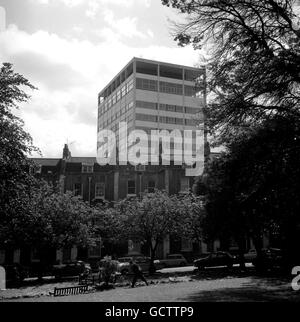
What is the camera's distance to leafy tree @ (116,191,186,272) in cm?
3428

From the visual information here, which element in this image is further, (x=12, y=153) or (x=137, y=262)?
(x=137, y=262)

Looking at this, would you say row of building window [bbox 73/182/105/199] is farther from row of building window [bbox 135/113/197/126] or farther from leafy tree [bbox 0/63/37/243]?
row of building window [bbox 135/113/197/126]

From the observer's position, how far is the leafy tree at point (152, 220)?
34275 mm

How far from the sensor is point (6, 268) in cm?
A: 3158

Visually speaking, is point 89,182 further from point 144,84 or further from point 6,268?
point 144,84

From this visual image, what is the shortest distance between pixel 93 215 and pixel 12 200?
21.4 meters

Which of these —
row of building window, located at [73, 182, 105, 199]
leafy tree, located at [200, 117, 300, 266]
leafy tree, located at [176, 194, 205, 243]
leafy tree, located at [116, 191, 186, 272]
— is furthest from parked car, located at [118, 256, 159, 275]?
leafy tree, located at [200, 117, 300, 266]

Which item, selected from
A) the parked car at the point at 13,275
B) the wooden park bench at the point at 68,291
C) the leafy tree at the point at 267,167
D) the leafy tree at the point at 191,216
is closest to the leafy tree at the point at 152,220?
the leafy tree at the point at 191,216

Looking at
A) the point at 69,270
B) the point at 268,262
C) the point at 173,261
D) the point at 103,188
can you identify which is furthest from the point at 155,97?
the point at 268,262

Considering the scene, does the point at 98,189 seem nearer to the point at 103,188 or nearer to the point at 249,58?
the point at 103,188

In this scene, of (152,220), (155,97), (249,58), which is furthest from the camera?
(155,97)

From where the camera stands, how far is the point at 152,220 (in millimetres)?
34250

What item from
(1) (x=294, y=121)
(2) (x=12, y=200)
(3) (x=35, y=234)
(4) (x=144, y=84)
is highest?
(4) (x=144, y=84)

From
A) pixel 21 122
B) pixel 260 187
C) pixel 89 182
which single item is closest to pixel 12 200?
Answer: pixel 21 122
